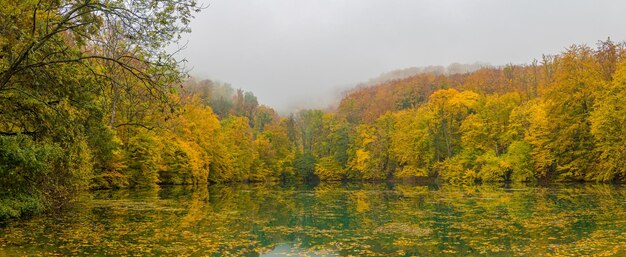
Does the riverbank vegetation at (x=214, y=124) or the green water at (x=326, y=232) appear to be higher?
the riverbank vegetation at (x=214, y=124)

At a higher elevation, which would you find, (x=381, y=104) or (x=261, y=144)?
(x=381, y=104)

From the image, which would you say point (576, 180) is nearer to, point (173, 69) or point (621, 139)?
Result: point (621, 139)

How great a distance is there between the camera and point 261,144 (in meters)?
73.3

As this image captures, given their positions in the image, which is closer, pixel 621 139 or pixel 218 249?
pixel 218 249

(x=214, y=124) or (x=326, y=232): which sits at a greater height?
(x=214, y=124)

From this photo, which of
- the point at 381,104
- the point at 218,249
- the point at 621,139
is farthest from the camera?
the point at 381,104

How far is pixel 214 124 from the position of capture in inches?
2122

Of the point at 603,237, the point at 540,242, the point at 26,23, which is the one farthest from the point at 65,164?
the point at 603,237

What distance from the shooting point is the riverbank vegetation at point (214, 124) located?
10531 mm

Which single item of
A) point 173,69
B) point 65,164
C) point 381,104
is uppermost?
point 381,104

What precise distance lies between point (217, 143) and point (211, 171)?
163 inches

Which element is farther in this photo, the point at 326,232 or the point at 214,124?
the point at 214,124

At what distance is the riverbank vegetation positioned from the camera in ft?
34.6

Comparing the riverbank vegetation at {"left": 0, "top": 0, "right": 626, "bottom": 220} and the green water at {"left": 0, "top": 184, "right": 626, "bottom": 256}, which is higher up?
the riverbank vegetation at {"left": 0, "top": 0, "right": 626, "bottom": 220}
